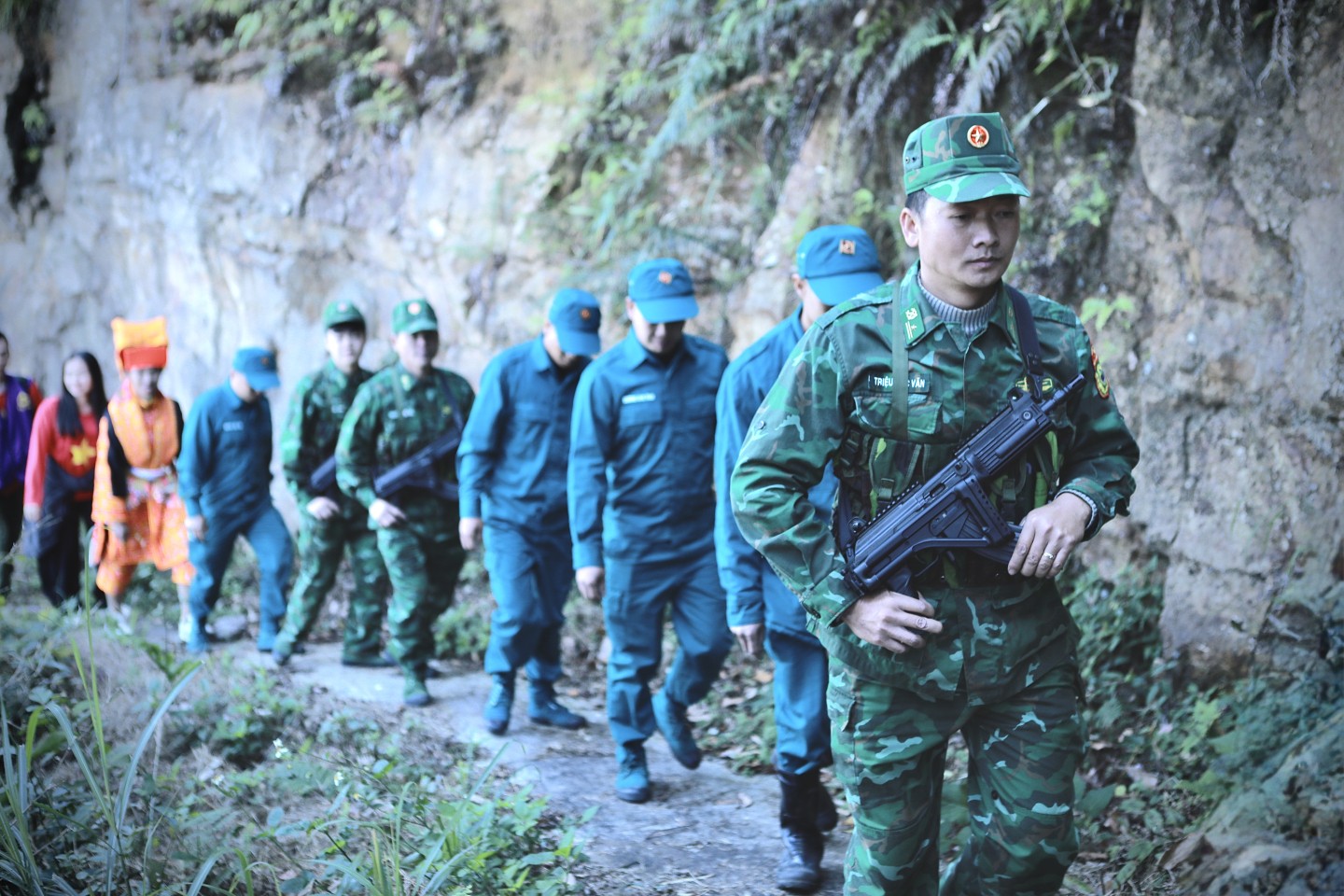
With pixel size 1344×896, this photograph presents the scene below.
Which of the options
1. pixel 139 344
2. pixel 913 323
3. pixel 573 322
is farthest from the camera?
pixel 139 344

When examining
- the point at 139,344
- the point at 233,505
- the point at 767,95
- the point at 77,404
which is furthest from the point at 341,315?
the point at 767,95

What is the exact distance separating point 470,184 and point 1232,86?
292 inches

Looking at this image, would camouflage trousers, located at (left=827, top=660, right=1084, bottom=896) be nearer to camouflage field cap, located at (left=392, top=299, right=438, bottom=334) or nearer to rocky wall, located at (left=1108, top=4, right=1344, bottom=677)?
rocky wall, located at (left=1108, top=4, right=1344, bottom=677)

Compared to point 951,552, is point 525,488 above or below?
below

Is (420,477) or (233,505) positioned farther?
(233,505)

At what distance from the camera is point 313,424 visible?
805cm

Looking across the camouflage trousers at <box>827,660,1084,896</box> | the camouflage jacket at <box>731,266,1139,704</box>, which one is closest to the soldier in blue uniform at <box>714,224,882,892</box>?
the camouflage trousers at <box>827,660,1084,896</box>

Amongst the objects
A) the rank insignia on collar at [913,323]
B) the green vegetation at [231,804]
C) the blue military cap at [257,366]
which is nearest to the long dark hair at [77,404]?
the blue military cap at [257,366]

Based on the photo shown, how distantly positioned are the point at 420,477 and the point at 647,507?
2.32 m

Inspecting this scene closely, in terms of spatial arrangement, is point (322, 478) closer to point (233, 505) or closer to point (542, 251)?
point (233, 505)

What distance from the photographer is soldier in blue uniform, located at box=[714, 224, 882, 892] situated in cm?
441

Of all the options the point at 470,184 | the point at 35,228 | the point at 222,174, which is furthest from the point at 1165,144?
the point at 35,228

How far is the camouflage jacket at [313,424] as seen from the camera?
7965mm

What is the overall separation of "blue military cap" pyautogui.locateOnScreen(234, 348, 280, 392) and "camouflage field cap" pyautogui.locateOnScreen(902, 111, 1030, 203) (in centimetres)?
657
